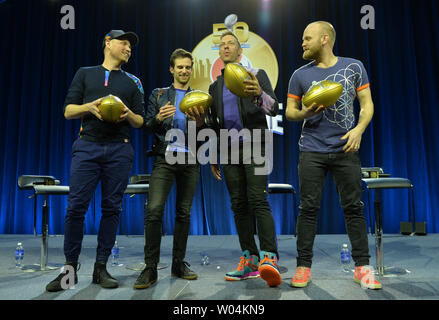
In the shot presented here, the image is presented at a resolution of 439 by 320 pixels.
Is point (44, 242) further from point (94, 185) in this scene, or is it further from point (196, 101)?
point (196, 101)

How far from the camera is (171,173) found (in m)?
2.19

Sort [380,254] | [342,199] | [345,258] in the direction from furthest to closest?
[345,258] < [380,254] < [342,199]

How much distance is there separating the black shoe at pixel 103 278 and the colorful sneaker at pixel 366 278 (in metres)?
1.42

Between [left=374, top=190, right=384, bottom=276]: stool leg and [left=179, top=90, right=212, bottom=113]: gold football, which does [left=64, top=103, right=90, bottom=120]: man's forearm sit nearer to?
[left=179, top=90, right=212, bottom=113]: gold football

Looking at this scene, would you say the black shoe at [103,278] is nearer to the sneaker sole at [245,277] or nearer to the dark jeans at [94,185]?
the dark jeans at [94,185]

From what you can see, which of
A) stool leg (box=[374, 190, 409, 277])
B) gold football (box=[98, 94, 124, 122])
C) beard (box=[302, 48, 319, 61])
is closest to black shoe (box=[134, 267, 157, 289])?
gold football (box=[98, 94, 124, 122])

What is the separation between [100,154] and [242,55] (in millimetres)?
3905

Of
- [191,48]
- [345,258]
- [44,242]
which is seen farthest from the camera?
[191,48]

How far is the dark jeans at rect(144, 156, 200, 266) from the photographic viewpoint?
2.05m

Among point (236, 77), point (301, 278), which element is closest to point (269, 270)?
point (301, 278)

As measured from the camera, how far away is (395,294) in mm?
1716

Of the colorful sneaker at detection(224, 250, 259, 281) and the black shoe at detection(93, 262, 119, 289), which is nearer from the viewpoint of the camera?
the black shoe at detection(93, 262, 119, 289)

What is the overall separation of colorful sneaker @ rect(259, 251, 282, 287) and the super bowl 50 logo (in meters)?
3.96

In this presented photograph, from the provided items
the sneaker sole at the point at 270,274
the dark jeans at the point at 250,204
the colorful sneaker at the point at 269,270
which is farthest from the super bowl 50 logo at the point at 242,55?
the sneaker sole at the point at 270,274
